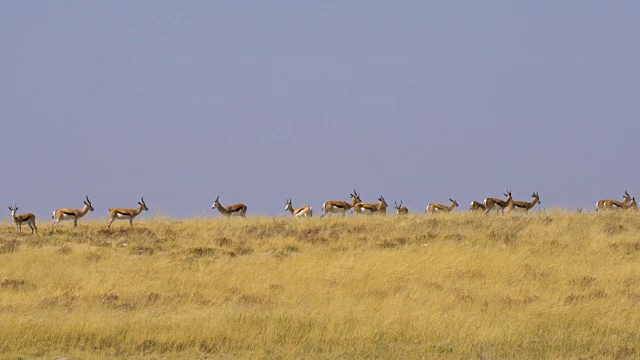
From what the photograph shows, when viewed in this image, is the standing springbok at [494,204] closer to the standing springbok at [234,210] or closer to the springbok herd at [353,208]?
the springbok herd at [353,208]

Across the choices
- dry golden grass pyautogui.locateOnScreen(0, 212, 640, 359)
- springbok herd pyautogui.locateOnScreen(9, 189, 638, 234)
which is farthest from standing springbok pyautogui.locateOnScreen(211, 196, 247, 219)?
dry golden grass pyautogui.locateOnScreen(0, 212, 640, 359)

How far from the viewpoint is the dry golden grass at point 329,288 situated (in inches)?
468

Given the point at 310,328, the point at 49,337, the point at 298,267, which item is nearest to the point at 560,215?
the point at 298,267

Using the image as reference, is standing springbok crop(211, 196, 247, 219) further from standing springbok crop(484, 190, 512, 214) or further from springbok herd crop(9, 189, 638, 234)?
standing springbok crop(484, 190, 512, 214)

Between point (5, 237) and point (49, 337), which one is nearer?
point (49, 337)

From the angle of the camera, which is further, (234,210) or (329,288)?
(234,210)

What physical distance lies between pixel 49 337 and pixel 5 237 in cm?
1227

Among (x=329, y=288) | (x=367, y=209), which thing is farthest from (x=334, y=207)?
(x=329, y=288)

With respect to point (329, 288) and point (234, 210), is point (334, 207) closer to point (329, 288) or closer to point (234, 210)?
point (234, 210)

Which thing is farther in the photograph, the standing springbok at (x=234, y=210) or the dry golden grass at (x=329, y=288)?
the standing springbok at (x=234, y=210)

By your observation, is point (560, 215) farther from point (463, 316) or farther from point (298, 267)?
point (463, 316)

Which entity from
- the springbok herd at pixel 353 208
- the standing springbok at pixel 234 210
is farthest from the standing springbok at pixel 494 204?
the standing springbok at pixel 234 210

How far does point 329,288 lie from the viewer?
642 inches

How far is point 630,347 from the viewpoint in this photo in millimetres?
11562
